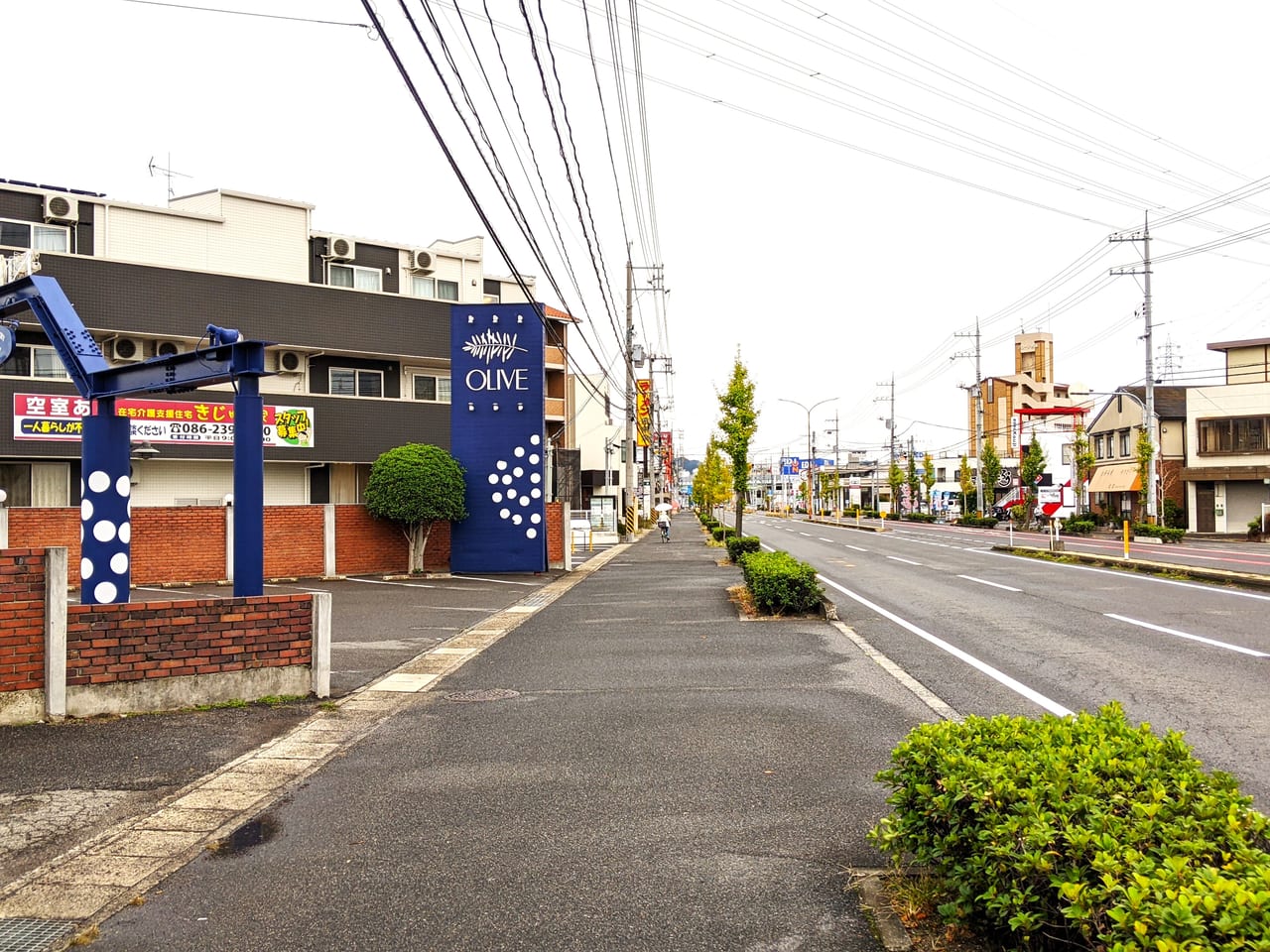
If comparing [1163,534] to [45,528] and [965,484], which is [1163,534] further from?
[45,528]

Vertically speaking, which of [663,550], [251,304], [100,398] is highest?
[251,304]

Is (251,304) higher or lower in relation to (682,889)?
higher

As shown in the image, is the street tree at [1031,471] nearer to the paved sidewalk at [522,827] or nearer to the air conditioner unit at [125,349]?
the air conditioner unit at [125,349]

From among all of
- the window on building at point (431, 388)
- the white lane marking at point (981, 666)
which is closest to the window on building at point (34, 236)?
the window on building at point (431, 388)

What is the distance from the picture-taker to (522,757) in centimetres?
726

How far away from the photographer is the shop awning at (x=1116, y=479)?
5638cm

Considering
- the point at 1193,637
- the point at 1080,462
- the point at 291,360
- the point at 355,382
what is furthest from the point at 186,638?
the point at 1080,462

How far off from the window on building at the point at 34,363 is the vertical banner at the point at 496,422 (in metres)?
11.4

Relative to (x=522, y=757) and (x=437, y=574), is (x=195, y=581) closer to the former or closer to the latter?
(x=437, y=574)

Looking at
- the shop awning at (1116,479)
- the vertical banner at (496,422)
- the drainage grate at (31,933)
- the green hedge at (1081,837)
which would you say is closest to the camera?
the green hedge at (1081,837)

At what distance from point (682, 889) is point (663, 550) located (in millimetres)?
34223

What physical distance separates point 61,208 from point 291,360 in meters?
7.52

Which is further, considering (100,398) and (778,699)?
(100,398)

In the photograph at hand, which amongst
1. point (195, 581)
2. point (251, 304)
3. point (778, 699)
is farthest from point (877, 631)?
point (251, 304)
